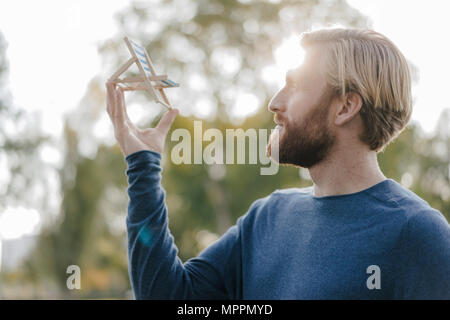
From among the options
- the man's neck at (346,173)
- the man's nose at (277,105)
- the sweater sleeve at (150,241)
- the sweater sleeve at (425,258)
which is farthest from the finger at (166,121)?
the sweater sleeve at (425,258)

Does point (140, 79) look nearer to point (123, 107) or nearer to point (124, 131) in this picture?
point (123, 107)

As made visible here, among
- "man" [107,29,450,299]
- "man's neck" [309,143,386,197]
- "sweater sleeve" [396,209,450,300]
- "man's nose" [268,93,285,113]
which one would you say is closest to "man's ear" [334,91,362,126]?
"man" [107,29,450,299]

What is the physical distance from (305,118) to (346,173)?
11.9 inches

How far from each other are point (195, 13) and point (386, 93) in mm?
15657

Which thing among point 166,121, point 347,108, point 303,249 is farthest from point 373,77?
point 166,121

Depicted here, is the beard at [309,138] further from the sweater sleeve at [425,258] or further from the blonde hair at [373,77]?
the sweater sleeve at [425,258]

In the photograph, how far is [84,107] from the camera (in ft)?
57.9

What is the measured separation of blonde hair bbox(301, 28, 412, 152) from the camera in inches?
79.8

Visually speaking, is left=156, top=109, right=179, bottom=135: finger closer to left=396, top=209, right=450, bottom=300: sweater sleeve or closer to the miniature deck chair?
the miniature deck chair

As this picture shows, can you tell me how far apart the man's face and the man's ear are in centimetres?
5

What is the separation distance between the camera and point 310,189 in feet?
7.27

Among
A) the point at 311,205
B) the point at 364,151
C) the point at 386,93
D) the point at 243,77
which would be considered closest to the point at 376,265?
the point at 311,205

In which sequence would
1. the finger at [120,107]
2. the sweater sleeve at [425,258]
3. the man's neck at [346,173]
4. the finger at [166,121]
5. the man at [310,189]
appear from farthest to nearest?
the finger at [166,121] < the finger at [120,107] < the man's neck at [346,173] < the man at [310,189] < the sweater sleeve at [425,258]

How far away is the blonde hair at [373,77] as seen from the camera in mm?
2027
